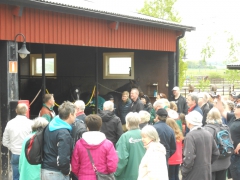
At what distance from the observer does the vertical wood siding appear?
29.3 feet

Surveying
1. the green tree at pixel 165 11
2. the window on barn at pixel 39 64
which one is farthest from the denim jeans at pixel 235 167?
the green tree at pixel 165 11

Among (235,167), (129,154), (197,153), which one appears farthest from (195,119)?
(235,167)

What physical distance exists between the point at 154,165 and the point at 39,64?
45.5 feet

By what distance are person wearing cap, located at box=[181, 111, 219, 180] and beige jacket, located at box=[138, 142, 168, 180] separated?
1.01m

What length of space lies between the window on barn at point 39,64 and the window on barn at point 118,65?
2413 mm

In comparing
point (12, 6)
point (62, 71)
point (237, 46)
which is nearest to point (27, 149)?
point (12, 6)

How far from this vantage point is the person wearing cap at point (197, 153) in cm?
621

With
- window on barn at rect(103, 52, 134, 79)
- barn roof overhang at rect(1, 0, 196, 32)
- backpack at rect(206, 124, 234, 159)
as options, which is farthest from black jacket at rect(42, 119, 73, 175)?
window on barn at rect(103, 52, 134, 79)

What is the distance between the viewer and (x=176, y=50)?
1528 centimetres

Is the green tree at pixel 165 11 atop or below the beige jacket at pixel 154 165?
atop

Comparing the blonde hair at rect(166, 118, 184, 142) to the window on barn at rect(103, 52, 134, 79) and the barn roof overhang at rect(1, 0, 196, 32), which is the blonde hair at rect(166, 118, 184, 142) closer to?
the barn roof overhang at rect(1, 0, 196, 32)

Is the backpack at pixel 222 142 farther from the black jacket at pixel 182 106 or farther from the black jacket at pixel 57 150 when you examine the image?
the black jacket at pixel 182 106

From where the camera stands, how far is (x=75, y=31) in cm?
1079

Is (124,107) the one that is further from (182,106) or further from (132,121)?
(132,121)
